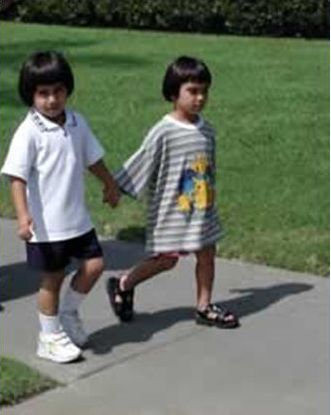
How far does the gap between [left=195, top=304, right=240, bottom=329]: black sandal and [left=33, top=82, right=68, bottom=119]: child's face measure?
4.05 ft

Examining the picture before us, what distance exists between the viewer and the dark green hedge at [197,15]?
63.0 feet

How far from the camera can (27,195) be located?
4.97m

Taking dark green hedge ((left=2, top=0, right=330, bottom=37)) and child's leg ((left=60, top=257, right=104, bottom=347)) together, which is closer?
child's leg ((left=60, top=257, right=104, bottom=347))

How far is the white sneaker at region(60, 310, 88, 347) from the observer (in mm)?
5227

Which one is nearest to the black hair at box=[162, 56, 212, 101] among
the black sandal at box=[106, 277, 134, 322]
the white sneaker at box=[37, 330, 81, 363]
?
the black sandal at box=[106, 277, 134, 322]

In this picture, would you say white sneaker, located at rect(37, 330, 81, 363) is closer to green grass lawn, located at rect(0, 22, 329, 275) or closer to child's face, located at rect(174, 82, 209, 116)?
child's face, located at rect(174, 82, 209, 116)

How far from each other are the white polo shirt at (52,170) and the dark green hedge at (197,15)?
1417 cm

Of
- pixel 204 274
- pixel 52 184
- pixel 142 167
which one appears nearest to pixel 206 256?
pixel 204 274

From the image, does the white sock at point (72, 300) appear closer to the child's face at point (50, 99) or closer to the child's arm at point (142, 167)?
the child's arm at point (142, 167)

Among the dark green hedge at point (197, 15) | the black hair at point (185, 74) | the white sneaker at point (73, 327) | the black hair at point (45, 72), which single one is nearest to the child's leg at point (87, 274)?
the white sneaker at point (73, 327)

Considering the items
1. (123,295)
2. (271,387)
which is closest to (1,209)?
(123,295)

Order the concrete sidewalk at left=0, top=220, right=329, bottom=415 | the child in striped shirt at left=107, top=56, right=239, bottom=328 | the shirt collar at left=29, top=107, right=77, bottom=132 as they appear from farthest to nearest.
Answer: the child in striped shirt at left=107, top=56, right=239, bottom=328 → the shirt collar at left=29, top=107, right=77, bottom=132 → the concrete sidewalk at left=0, top=220, right=329, bottom=415

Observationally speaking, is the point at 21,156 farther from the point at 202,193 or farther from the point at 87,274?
the point at 202,193

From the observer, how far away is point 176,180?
17.9 ft
